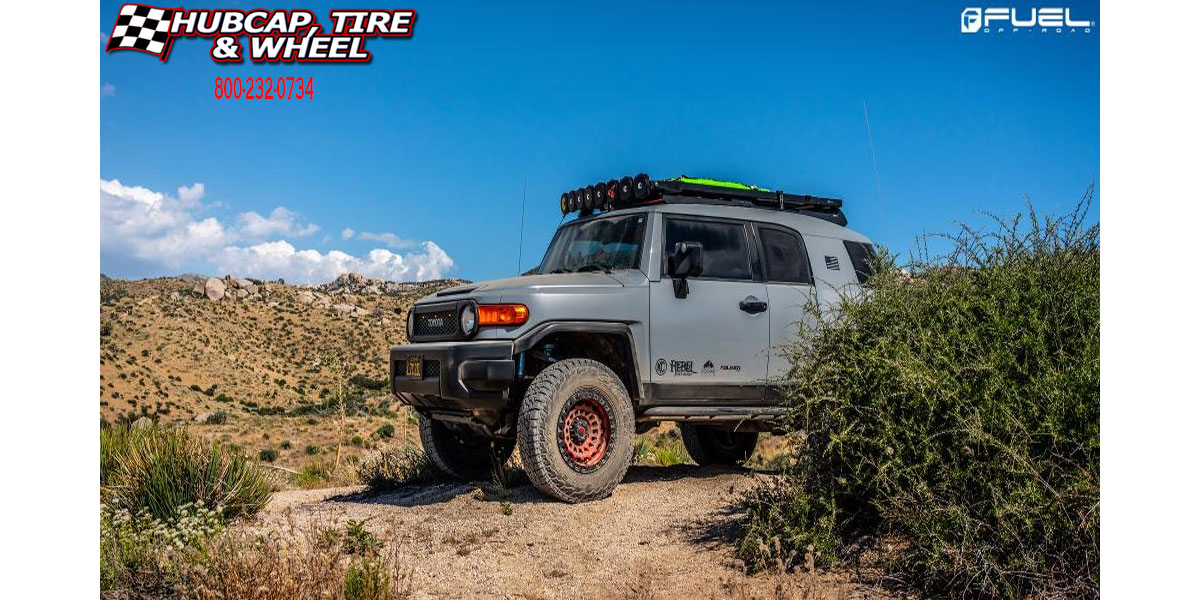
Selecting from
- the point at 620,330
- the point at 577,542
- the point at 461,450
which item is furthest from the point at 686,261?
the point at 461,450

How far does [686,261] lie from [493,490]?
2.70 m

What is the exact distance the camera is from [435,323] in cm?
832

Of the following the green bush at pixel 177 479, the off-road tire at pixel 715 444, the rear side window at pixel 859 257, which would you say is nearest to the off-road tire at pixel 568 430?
the green bush at pixel 177 479

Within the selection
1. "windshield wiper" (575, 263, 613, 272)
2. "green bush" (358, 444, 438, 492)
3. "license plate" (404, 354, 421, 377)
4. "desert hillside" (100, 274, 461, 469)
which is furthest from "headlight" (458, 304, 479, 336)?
"desert hillside" (100, 274, 461, 469)

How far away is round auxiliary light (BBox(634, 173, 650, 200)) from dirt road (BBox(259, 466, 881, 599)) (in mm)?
2659

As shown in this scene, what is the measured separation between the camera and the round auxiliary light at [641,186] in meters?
8.66

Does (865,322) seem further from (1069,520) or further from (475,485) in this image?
(475,485)

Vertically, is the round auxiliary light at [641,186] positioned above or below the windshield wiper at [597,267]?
above

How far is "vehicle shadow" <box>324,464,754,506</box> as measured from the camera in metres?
8.09

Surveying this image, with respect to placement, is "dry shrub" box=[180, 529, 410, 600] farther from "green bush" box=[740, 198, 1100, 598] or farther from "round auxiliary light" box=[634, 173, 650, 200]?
"round auxiliary light" box=[634, 173, 650, 200]

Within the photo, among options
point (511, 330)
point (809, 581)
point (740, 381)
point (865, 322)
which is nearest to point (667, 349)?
point (740, 381)

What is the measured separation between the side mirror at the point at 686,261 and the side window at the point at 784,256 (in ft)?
3.44

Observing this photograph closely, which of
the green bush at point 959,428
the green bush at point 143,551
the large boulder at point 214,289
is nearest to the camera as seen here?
the green bush at point 959,428

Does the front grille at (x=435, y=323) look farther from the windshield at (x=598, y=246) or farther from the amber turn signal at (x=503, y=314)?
the windshield at (x=598, y=246)
